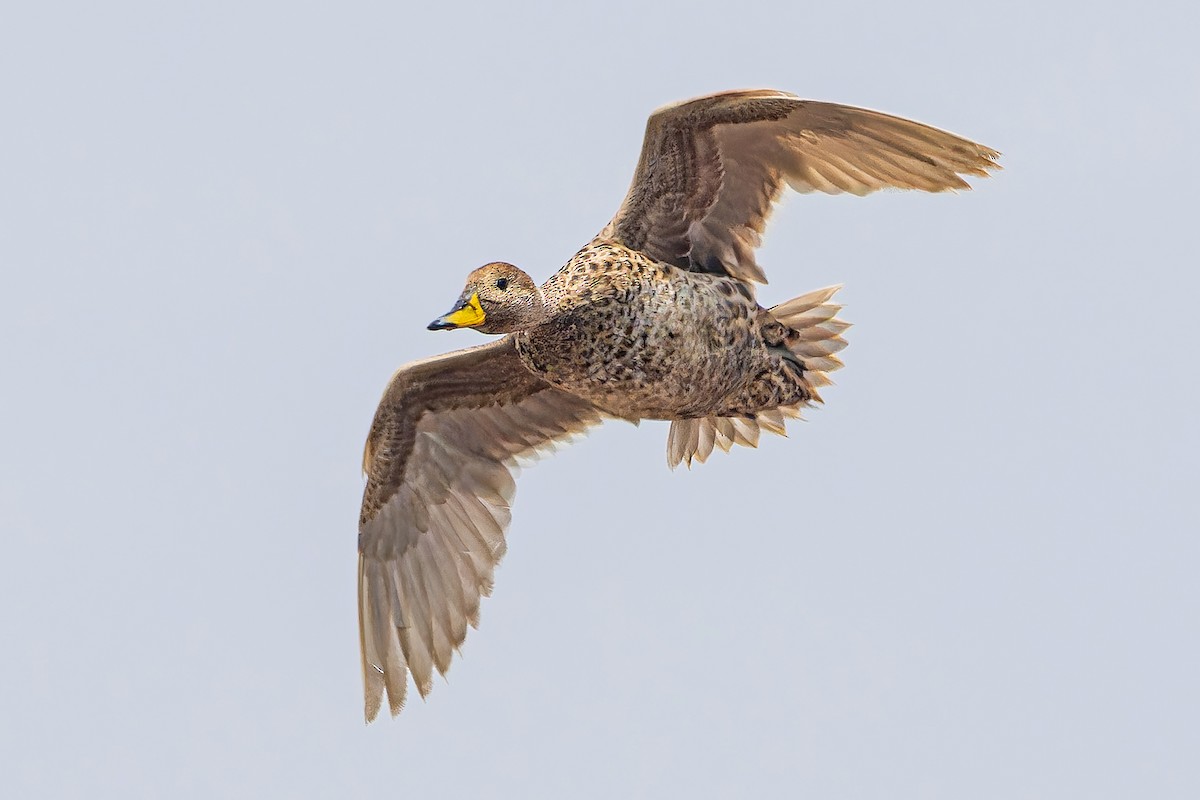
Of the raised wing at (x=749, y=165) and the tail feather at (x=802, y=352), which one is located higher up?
the raised wing at (x=749, y=165)

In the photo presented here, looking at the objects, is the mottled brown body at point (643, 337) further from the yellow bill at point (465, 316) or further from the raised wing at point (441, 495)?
the raised wing at point (441, 495)

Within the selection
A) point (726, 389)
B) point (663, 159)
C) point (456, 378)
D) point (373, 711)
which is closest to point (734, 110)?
point (663, 159)

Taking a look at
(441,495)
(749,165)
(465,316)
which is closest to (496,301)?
(465,316)

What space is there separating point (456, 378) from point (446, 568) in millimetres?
872

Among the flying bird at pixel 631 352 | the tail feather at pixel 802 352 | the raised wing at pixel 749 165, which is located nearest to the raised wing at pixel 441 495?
the flying bird at pixel 631 352

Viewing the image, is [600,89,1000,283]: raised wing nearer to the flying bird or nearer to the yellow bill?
the flying bird

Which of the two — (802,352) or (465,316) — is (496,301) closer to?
(465,316)

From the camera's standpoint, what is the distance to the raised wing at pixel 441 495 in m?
9.37

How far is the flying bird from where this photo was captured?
8.34m

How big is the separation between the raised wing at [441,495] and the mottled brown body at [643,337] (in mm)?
754

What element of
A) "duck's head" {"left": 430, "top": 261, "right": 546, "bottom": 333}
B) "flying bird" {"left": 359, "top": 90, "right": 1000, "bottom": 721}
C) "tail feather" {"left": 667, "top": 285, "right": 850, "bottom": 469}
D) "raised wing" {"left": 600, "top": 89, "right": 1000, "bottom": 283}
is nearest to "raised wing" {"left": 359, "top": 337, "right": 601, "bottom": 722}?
"flying bird" {"left": 359, "top": 90, "right": 1000, "bottom": 721}

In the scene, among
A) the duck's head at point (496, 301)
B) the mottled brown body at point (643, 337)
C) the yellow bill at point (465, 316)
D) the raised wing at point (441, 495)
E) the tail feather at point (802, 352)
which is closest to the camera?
the yellow bill at point (465, 316)

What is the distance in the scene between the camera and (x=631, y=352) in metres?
8.34

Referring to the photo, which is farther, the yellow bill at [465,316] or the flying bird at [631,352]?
the flying bird at [631,352]
